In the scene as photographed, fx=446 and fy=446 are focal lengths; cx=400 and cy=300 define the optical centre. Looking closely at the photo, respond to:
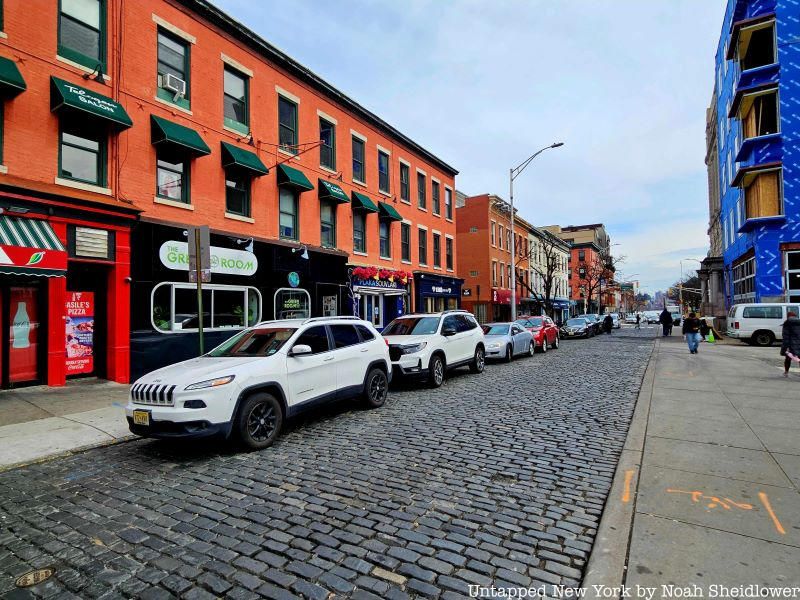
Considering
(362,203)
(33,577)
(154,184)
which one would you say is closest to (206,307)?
(154,184)

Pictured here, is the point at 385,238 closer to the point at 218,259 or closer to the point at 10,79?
the point at 218,259

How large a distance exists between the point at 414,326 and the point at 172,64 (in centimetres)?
1049

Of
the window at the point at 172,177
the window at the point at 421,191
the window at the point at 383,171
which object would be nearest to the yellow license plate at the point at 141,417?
the window at the point at 172,177

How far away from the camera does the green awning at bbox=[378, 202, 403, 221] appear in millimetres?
21625

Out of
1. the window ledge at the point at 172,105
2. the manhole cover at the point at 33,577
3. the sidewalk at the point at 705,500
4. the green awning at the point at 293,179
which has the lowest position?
the manhole cover at the point at 33,577

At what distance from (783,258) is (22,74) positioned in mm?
30049

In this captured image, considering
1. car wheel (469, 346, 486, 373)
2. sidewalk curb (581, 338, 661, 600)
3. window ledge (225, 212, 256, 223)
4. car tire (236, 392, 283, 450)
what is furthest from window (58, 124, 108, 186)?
sidewalk curb (581, 338, 661, 600)

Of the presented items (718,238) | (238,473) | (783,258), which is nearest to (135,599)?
(238,473)

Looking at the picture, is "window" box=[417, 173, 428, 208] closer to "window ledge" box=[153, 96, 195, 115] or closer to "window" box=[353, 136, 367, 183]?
"window" box=[353, 136, 367, 183]

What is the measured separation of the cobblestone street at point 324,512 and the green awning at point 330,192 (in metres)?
12.3

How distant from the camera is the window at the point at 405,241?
24.0 metres

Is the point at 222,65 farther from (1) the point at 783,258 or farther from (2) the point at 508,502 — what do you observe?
(1) the point at 783,258

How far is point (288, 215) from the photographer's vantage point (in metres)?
16.8

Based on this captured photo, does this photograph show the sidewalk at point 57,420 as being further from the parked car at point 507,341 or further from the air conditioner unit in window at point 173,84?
the parked car at point 507,341
